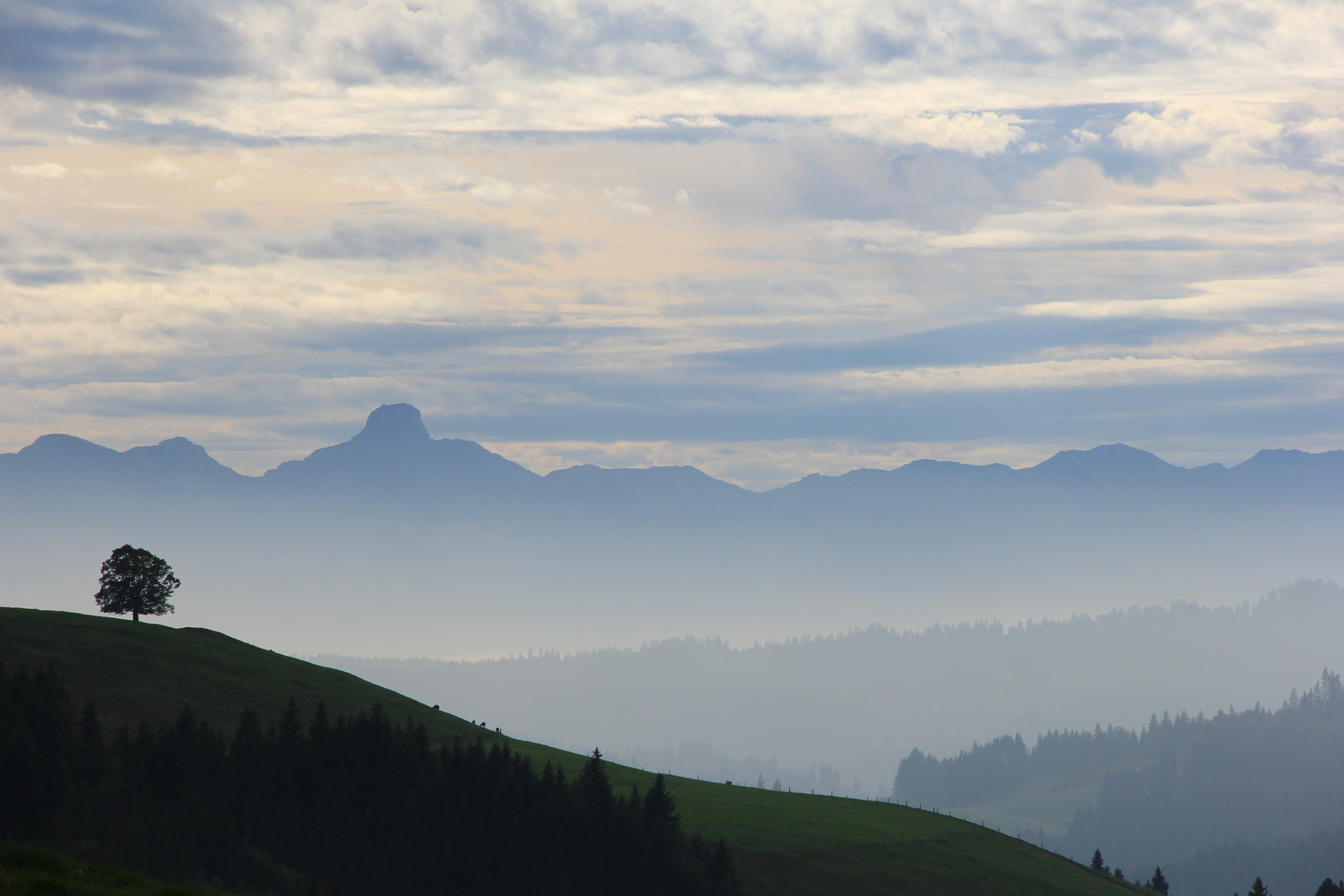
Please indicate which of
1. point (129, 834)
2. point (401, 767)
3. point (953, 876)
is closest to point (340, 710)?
point (401, 767)

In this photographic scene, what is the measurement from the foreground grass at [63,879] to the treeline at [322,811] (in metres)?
56.0

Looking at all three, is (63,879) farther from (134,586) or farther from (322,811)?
(134,586)

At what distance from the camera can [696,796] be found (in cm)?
12369

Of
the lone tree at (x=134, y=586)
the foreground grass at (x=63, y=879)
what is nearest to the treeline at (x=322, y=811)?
the lone tree at (x=134, y=586)

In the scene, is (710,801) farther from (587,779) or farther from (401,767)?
(401,767)

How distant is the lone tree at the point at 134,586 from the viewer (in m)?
129

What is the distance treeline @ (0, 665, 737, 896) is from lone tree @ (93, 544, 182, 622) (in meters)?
35.3

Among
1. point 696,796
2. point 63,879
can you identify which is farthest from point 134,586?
point 63,879

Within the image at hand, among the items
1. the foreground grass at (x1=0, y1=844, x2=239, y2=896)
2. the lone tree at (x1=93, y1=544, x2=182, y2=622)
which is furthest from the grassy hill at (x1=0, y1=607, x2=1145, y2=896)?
the foreground grass at (x1=0, y1=844, x2=239, y2=896)

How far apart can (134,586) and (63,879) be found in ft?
387

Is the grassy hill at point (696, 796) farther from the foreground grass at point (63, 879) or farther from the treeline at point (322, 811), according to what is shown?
the foreground grass at point (63, 879)

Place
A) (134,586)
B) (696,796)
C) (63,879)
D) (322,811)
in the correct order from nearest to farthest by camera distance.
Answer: (63,879) → (322,811) → (696,796) → (134,586)

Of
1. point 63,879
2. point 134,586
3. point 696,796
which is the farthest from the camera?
point 134,586

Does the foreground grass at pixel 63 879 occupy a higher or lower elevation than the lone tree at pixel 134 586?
lower
